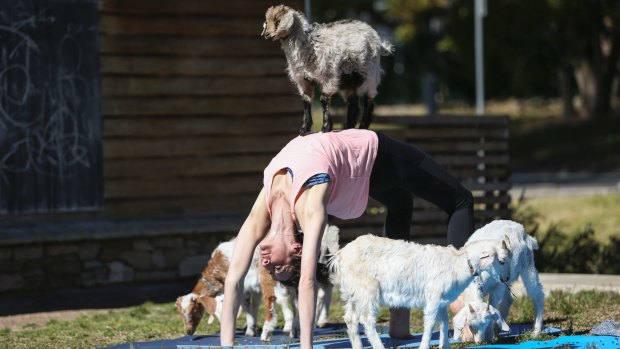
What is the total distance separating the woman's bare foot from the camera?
7.22 meters

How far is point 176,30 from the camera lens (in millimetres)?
11008

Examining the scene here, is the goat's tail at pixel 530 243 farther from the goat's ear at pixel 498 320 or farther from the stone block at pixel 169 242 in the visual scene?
the stone block at pixel 169 242

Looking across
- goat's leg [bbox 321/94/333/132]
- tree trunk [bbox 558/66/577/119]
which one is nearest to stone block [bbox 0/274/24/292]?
goat's leg [bbox 321/94/333/132]

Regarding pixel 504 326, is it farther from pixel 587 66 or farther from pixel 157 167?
pixel 587 66

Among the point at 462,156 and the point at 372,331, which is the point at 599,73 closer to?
Answer: the point at 462,156

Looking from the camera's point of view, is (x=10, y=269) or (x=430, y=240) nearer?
(x=10, y=269)

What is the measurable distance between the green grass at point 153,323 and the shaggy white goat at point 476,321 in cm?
79

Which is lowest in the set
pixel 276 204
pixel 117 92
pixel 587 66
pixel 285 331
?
pixel 285 331

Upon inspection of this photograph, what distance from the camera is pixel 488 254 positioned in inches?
254

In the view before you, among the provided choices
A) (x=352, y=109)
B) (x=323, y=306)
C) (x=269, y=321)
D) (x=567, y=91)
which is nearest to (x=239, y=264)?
(x=269, y=321)

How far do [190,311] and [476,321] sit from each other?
84.4 inches

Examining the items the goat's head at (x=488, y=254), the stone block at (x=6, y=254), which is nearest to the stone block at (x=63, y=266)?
the stone block at (x=6, y=254)

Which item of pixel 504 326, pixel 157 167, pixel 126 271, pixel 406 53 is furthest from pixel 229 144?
pixel 406 53

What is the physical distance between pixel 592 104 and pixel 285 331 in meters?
30.1
